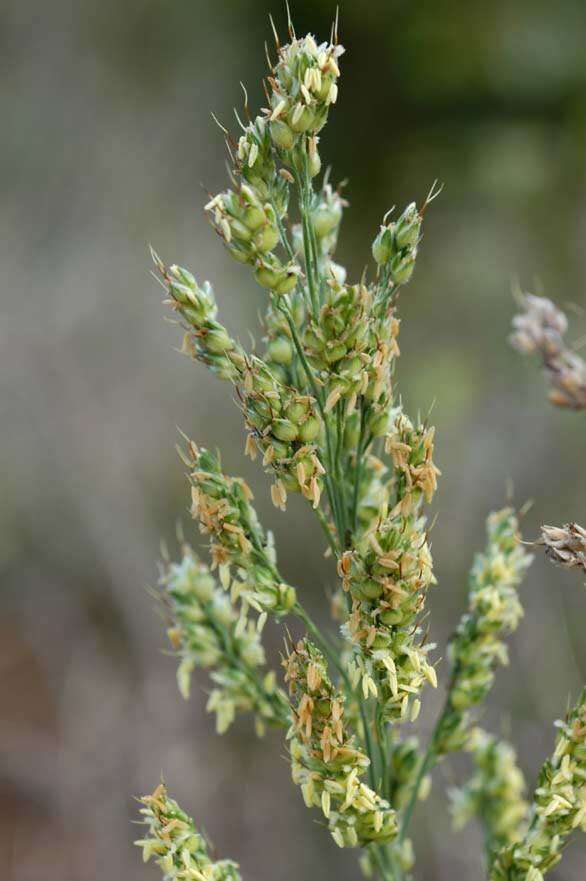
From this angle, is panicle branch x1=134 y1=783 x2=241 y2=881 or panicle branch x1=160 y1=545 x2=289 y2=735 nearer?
panicle branch x1=134 y1=783 x2=241 y2=881

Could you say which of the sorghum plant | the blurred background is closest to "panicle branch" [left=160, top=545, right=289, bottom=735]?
the sorghum plant

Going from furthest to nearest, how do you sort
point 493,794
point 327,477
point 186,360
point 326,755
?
point 186,360 → point 493,794 → point 327,477 → point 326,755

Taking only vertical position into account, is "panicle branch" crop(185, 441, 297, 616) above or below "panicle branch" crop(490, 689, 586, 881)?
above

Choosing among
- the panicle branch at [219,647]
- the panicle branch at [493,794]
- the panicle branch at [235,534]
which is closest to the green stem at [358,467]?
the panicle branch at [235,534]

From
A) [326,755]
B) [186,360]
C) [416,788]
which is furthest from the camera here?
[186,360]

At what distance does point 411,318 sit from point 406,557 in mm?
3790

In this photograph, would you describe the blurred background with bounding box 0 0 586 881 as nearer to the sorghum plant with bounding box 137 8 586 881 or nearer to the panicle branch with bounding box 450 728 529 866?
the panicle branch with bounding box 450 728 529 866

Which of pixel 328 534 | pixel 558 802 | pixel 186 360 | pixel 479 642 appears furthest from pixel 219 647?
pixel 186 360

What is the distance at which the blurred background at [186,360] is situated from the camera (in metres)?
4.13

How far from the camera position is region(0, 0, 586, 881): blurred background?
4.13m

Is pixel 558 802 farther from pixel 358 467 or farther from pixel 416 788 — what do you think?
pixel 358 467

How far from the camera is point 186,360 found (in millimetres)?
5246

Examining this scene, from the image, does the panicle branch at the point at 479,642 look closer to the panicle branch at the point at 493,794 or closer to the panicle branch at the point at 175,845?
the panicle branch at the point at 493,794

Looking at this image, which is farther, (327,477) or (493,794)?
(493,794)
